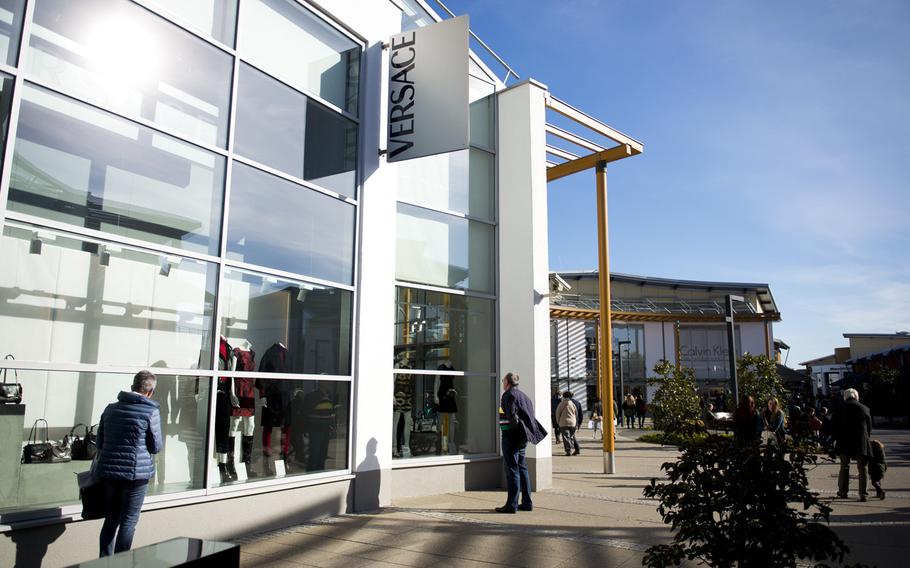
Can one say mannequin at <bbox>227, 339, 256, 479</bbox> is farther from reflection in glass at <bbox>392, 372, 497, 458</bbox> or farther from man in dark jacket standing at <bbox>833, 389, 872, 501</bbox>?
man in dark jacket standing at <bbox>833, 389, 872, 501</bbox>

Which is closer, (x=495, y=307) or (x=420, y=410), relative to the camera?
(x=420, y=410)

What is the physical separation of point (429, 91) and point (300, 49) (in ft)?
5.57

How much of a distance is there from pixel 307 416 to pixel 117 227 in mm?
3063

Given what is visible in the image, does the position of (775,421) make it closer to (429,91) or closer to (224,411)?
(429,91)

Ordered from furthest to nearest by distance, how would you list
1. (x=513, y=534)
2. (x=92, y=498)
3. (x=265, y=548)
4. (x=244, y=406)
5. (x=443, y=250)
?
(x=443, y=250) → (x=244, y=406) → (x=513, y=534) → (x=265, y=548) → (x=92, y=498)

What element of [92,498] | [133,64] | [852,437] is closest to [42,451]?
[92,498]

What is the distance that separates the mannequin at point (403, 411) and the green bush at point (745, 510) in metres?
5.69

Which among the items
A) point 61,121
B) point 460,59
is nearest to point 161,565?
point 61,121

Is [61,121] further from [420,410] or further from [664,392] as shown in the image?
[664,392]

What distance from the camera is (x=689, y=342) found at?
49.6 m

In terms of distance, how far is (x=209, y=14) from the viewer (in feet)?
23.3

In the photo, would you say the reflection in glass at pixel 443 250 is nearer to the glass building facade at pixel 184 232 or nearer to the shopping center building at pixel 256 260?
the shopping center building at pixel 256 260

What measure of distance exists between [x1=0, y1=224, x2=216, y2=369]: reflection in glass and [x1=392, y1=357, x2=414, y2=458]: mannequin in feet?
10.2

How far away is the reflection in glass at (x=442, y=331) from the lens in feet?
30.7
